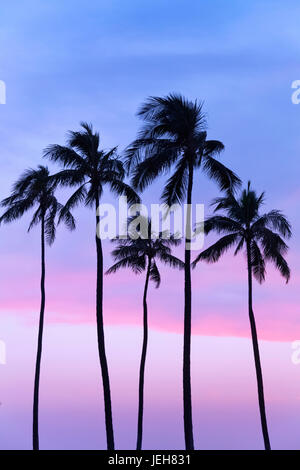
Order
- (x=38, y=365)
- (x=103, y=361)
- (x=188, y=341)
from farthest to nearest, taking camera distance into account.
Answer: (x=38, y=365) → (x=103, y=361) → (x=188, y=341)

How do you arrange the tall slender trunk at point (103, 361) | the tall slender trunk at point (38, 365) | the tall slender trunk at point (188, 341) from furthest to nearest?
1. the tall slender trunk at point (38, 365)
2. the tall slender trunk at point (103, 361)
3. the tall slender trunk at point (188, 341)

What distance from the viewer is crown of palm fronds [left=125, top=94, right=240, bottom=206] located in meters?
40.7

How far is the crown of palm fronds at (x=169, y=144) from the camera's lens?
40719 millimetres

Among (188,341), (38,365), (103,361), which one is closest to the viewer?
(188,341)

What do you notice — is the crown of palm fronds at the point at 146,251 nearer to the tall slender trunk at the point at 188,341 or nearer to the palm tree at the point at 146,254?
the palm tree at the point at 146,254

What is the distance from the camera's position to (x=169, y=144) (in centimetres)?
4138

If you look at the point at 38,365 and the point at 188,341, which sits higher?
the point at 38,365

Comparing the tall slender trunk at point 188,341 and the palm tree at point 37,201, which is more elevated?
the palm tree at point 37,201

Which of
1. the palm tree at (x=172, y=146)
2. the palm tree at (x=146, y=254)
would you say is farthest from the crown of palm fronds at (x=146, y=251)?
the palm tree at (x=172, y=146)

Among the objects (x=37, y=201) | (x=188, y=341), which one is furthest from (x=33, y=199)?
(x=188, y=341)

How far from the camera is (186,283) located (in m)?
40.0

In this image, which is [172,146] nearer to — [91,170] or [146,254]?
[91,170]

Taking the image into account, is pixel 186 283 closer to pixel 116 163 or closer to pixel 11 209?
pixel 116 163
